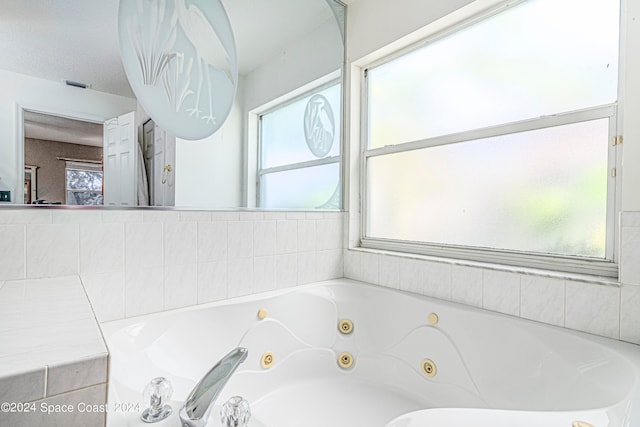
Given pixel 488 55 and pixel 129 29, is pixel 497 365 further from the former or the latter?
pixel 129 29

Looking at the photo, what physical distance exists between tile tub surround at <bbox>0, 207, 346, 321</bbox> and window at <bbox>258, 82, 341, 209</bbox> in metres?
0.15

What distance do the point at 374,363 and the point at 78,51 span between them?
76.2 inches

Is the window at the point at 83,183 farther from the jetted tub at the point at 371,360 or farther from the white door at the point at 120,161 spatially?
the jetted tub at the point at 371,360

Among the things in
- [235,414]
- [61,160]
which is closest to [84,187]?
[61,160]

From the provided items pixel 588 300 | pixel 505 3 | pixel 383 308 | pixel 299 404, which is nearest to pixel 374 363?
pixel 383 308

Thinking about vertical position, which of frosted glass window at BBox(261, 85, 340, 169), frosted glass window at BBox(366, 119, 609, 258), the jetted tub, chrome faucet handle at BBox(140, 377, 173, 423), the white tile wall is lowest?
the jetted tub

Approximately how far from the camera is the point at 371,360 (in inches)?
68.1

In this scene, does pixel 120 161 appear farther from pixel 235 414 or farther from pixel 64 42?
pixel 235 414

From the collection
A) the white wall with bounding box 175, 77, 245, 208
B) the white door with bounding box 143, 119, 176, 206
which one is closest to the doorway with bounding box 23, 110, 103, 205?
the white door with bounding box 143, 119, 176, 206

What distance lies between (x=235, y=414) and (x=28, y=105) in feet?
4.25

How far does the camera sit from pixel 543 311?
1284mm

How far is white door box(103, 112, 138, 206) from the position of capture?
1.33 metres

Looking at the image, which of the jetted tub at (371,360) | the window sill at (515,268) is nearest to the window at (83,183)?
the jetted tub at (371,360)

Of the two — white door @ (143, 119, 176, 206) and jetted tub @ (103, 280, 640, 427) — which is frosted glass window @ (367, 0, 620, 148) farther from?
white door @ (143, 119, 176, 206)
